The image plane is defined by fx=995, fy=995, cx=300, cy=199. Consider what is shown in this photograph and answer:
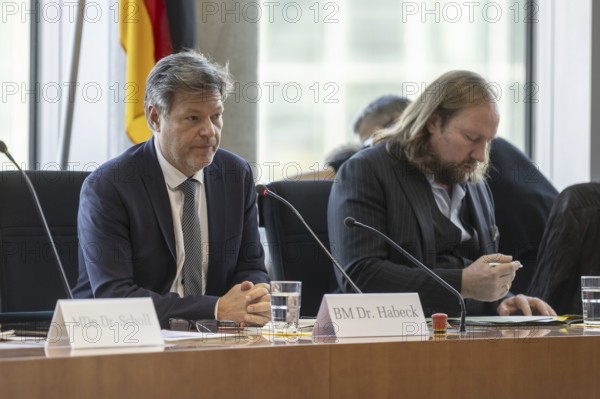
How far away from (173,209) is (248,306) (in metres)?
0.48

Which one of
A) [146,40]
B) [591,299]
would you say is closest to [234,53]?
[146,40]

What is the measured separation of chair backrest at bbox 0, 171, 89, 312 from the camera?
258 cm

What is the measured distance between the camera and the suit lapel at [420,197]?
9.36ft

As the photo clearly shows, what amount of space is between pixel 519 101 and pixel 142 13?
85.7 inches

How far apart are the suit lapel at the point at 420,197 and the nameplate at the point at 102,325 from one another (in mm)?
1335

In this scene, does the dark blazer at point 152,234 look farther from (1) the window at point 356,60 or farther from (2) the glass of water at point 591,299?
(1) the window at point 356,60

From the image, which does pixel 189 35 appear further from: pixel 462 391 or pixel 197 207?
pixel 462 391

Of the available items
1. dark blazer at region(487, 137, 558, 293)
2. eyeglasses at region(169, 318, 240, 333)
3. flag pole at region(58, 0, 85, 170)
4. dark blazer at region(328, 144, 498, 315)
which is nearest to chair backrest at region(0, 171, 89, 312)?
eyeglasses at region(169, 318, 240, 333)

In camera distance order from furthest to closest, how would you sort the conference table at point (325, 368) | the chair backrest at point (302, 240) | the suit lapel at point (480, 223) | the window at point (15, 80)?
1. the window at point (15, 80)
2. the suit lapel at point (480, 223)
3. the chair backrest at point (302, 240)
4. the conference table at point (325, 368)

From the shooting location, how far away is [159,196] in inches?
102

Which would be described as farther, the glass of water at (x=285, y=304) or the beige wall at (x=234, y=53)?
the beige wall at (x=234, y=53)

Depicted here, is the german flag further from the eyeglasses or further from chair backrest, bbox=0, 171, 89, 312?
the eyeglasses

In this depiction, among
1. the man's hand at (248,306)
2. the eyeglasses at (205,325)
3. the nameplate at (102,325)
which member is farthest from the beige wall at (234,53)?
the nameplate at (102,325)

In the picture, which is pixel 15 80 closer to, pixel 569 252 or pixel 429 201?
pixel 429 201
